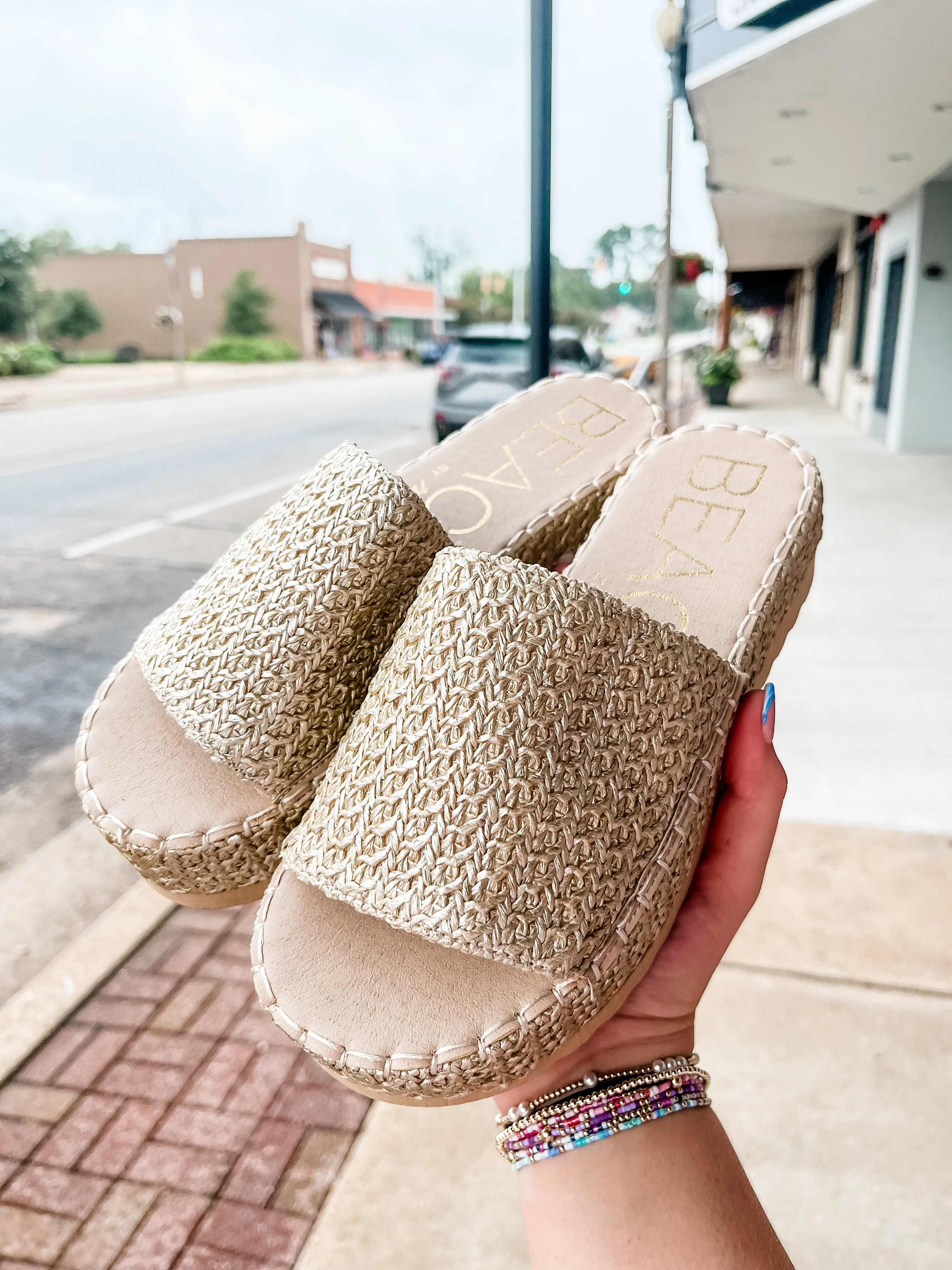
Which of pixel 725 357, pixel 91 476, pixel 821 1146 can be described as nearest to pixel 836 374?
pixel 725 357

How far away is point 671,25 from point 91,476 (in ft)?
19.8

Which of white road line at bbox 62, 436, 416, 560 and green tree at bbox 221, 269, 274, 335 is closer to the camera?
white road line at bbox 62, 436, 416, 560

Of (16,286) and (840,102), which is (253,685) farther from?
(840,102)

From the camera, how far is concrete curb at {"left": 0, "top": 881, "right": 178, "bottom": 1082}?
1.83 m

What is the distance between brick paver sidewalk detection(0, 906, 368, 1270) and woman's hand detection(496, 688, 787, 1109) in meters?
0.87

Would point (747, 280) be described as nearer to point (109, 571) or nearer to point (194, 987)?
point (109, 571)

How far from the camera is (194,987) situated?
1959 millimetres

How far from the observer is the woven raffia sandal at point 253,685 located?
0.82m

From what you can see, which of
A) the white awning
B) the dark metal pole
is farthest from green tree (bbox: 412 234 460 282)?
the dark metal pole

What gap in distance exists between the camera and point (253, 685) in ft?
2.70

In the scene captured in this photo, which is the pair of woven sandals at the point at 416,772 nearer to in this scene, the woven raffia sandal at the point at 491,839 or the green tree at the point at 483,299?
the woven raffia sandal at the point at 491,839

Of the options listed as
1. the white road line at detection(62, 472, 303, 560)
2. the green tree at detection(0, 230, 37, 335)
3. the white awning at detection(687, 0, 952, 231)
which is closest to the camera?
the green tree at detection(0, 230, 37, 335)

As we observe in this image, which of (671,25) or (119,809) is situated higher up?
(671,25)

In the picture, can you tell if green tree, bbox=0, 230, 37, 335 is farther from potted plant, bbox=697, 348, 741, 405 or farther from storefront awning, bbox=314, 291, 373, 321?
storefront awning, bbox=314, 291, 373, 321
